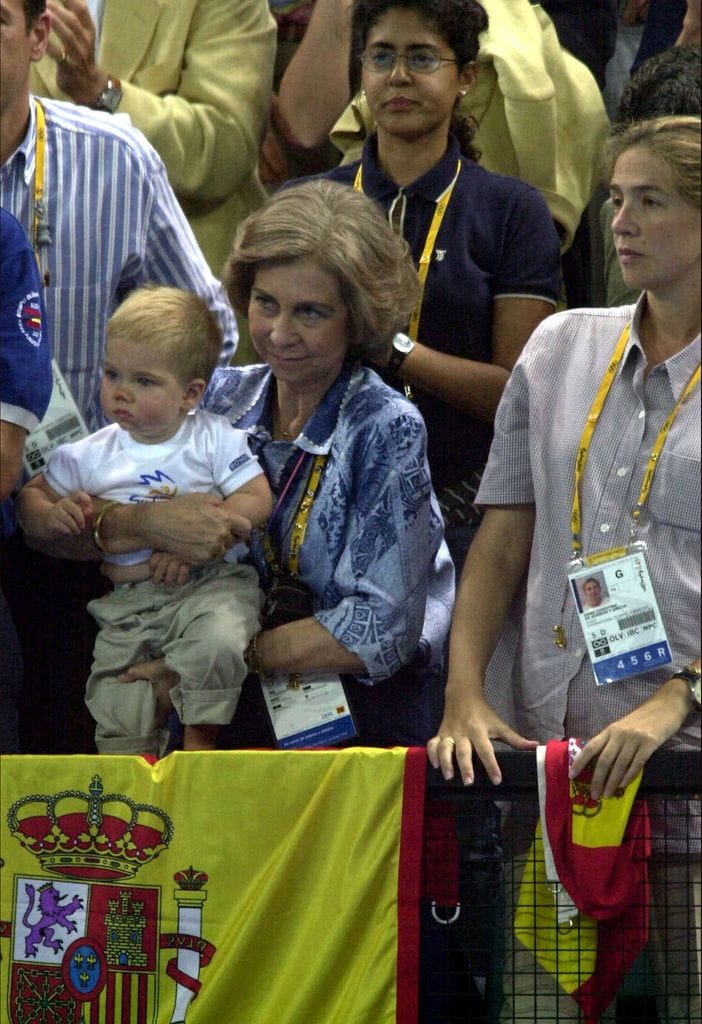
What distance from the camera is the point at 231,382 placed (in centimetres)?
356

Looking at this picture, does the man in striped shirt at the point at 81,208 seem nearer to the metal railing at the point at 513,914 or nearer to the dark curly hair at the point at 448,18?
the dark curly hair at the point at 448,18

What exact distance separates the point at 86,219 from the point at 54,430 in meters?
0.51

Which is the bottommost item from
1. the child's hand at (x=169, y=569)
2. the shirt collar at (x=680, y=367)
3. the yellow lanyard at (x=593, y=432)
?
the child's hand at (x=169, y=569)

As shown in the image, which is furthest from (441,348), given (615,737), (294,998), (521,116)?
(294,998)

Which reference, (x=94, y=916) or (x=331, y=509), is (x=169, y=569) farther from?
(x=94, y=916)

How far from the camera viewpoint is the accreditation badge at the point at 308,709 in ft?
10.4

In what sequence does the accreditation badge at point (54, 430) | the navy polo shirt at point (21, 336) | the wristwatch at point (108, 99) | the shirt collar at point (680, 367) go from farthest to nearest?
the wristwatch at point (108, 99), the accreditation badge at point (54, 430), the navy polo shirt at point (21, 336), the shirt collar at point (680, 367)

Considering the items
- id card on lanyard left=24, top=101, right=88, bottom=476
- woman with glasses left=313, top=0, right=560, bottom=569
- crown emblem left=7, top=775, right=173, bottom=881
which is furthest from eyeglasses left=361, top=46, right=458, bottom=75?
crown emblem left=7, top=775, right=173, bottom=881

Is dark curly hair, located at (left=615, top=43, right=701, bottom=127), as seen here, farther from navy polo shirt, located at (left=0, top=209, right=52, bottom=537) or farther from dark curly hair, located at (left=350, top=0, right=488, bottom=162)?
navy polo shirt, located at (left=0, top=209, right=52, bottom=537)

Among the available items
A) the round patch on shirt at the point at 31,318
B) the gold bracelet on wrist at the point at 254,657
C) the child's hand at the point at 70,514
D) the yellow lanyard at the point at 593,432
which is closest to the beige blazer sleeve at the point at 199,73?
the round patch on shirt at the point at 31,318

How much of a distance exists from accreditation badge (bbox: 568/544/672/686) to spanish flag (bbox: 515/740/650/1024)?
15 centimetres

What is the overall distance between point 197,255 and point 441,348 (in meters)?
0.63

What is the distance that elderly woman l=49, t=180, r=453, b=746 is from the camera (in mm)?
3170

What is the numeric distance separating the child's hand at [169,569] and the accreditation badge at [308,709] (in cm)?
25
